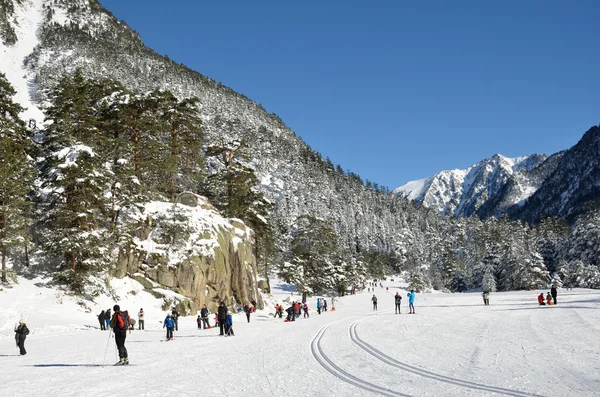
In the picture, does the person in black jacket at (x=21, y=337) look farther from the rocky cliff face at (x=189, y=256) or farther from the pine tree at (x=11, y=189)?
the rocky cliff face at (x=189, y=256)

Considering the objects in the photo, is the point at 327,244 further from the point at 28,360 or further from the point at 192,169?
the point at 28,360

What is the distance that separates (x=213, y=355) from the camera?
12516 millimetres

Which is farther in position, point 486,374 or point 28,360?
point 28,360

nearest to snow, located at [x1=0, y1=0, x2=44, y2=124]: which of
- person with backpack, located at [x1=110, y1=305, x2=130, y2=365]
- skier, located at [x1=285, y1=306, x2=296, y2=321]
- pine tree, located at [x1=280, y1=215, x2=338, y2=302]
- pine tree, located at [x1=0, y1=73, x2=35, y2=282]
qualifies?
pine tree, located at [x1=280, y1=215, x2=338, y2=302]

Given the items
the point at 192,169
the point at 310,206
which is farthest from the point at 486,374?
the point at 310,206

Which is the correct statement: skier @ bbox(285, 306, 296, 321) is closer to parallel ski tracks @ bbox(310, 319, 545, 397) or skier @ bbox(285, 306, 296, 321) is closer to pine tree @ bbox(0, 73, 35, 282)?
parallel ski tracks @ bbox(310, 319, 545, 397)

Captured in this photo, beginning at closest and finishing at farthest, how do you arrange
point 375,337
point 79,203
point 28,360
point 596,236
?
1. point 28,360
2. point 375,337
3. point 79,203
4. point 596,236

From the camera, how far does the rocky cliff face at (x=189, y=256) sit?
99.5ft

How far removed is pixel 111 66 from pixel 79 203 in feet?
587

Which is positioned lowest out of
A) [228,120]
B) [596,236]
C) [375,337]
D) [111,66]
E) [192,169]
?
[375,337]

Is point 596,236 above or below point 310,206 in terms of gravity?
below

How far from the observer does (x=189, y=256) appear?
3192cm

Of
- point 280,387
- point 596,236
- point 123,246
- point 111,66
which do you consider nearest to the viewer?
point 280,387

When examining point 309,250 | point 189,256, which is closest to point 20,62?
point 309,250
